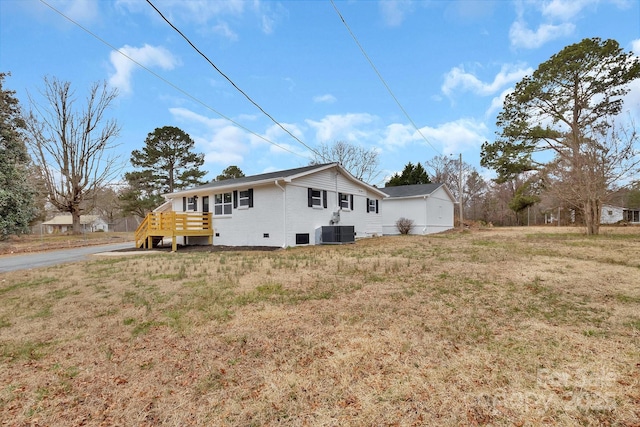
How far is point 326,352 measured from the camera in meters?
3.18

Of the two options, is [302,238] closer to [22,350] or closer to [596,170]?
[22,350]

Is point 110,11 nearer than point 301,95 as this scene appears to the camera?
Yes

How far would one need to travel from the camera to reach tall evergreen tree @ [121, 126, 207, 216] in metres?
33.6

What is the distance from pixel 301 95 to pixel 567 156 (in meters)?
14.8

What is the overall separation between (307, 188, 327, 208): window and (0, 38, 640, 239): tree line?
2266 mm

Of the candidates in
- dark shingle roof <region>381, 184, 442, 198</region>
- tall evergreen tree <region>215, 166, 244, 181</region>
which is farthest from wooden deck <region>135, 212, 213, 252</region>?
tall evergreen tree <region>215, 166, 244, 181</region>

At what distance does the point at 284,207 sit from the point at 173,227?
215 inches

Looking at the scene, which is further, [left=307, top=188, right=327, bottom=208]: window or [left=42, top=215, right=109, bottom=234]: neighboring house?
[left=42, top=215, right=109, bottom=234]: neighboring house

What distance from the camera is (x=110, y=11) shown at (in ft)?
26.4

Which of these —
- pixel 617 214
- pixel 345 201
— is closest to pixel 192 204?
Result: pixel 345 201

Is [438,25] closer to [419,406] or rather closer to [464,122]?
[464,122]

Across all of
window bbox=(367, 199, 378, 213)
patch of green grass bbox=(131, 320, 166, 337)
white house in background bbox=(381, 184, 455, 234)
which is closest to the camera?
patch of green grass bbox=(131, 320, 166, 337)

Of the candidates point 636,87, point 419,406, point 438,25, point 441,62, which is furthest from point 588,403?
point 636,87

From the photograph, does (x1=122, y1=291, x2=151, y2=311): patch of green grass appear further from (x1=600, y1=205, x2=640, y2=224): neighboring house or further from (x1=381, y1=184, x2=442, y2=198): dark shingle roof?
(x1=600, y1=205, x2=640, y2=224): neighboring house
